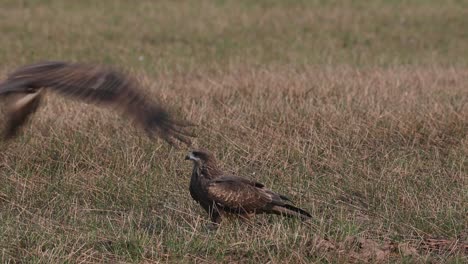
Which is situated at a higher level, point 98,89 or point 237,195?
point 98,89

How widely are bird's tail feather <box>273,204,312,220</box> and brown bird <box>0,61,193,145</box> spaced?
2.71 feet

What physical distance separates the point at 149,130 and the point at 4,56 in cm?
946

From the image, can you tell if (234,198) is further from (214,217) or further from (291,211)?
(291,211)

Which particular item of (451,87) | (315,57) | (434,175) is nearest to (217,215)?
(434,175)

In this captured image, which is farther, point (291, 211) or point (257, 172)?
point (257, 172)

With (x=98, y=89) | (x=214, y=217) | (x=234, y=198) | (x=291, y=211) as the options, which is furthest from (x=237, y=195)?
(x=98, y=89)

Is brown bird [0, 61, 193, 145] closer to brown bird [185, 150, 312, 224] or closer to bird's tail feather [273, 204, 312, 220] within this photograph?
brown bird [185, 150, 312, 224]

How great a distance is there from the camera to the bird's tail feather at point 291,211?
566 cm

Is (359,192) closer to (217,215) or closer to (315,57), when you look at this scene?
(217,215)

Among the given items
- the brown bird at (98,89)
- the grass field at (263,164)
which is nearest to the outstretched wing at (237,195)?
the grass field at (263,164)

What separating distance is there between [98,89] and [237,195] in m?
1.22

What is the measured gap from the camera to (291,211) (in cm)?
573

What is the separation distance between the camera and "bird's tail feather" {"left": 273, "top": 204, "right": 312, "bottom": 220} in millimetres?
5660

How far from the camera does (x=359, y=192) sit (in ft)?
21.5
